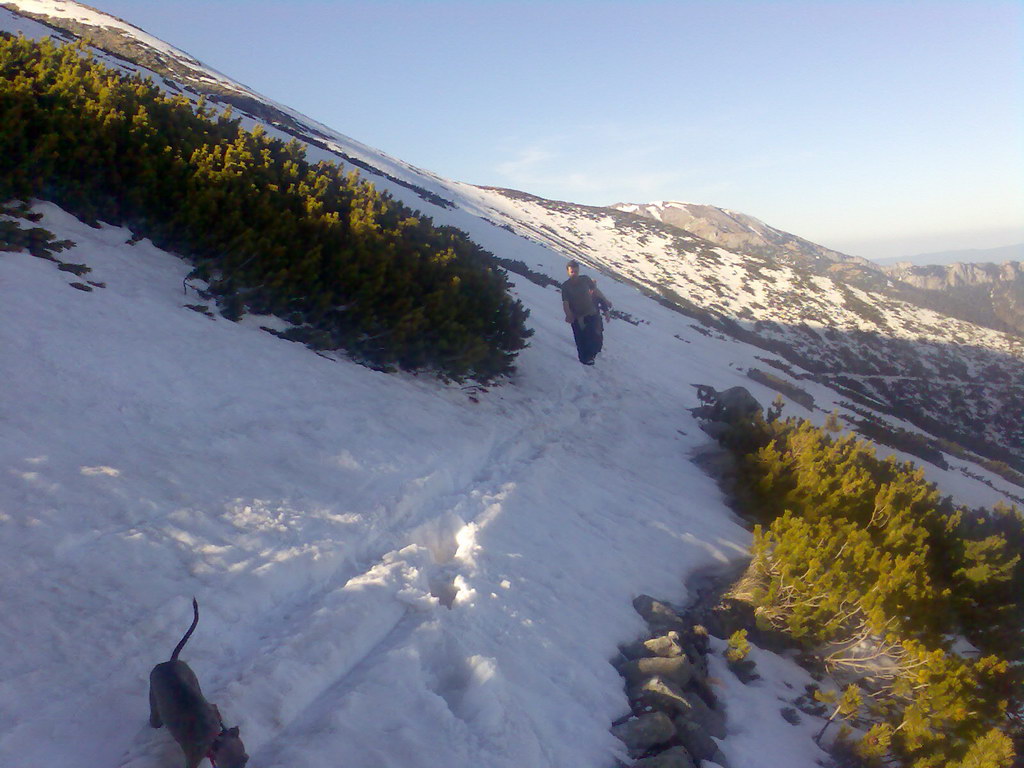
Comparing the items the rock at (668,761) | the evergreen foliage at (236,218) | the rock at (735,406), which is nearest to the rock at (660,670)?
the rock at (668,761)

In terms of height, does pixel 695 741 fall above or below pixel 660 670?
below

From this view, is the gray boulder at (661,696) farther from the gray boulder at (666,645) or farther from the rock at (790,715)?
the rock at (790,715)

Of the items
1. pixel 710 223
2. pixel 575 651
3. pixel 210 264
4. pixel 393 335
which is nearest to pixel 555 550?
pixel 575 651

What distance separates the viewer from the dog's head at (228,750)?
266 cm

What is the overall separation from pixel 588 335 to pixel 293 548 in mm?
7823

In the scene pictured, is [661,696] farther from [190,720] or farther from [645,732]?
[190,720]

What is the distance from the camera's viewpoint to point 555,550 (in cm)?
564

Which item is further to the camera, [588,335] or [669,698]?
[588,335]

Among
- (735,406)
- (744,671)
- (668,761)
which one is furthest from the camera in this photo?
(735,406)

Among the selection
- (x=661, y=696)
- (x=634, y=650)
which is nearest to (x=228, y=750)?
(x=661, y=696)

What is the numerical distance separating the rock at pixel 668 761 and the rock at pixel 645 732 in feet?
0.42

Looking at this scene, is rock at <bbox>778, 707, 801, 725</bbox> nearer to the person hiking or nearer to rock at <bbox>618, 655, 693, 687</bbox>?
rock at <bbox>618, 655, 693, 687</bbox>

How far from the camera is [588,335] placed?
1117cm

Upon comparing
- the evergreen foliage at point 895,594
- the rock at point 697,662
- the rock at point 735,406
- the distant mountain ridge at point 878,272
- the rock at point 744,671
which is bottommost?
the rock at point 744,671
